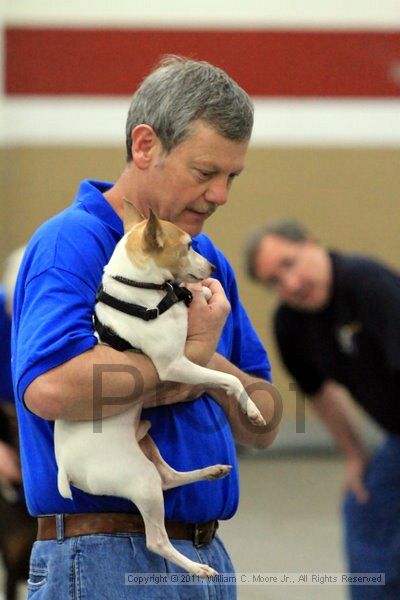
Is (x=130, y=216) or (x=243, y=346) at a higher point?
(x=130, y=216)

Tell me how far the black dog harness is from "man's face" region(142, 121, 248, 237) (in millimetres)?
163

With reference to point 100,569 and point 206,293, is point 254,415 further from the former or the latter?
point 100,569

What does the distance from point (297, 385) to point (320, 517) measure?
252cm

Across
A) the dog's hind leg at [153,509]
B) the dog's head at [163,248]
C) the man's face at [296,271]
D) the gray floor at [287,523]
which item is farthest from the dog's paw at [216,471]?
the gray floor at [287,523]

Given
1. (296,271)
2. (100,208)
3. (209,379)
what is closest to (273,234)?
(296,271)

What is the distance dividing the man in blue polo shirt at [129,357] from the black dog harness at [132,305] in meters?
0.03

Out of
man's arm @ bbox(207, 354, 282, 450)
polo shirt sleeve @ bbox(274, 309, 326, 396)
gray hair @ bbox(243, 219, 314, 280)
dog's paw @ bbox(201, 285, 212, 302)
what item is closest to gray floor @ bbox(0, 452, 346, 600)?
polo shirt sleeve @ bbox(274, 309, 326, 396)

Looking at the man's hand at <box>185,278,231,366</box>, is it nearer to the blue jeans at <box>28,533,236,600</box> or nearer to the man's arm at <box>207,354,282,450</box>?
the man's arm at <box>207,354,282,450</box>

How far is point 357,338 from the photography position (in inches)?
181

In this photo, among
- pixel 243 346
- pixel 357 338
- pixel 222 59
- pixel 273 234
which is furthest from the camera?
pixel 222 59

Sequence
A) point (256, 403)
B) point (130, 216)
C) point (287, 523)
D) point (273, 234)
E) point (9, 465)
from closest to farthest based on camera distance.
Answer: point (130, 216), point (256, 403), point (9, 465), point (273, 234), point (287, 523)

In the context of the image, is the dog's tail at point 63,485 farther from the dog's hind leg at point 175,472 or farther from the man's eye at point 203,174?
the man's eye at point 203,174

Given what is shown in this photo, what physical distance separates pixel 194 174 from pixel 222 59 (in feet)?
22.0

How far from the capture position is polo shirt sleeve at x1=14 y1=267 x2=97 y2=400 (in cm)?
203
